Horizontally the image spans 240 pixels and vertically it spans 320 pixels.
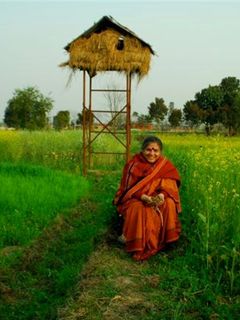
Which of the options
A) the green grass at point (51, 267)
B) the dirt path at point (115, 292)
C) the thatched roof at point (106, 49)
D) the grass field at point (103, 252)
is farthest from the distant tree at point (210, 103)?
the dirt path at point (115, 292)

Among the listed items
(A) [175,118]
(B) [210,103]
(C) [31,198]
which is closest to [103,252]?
(C) [31,198]

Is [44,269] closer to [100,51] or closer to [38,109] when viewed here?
[100,51]

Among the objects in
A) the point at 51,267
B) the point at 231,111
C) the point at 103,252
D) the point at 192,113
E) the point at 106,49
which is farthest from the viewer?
the point at 192,113

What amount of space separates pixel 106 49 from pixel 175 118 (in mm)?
48236

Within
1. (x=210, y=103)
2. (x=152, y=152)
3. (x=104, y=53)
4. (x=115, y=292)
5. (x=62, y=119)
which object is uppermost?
(x=210, y=103)

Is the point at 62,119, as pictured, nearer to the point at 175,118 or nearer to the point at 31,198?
the point at 175,118

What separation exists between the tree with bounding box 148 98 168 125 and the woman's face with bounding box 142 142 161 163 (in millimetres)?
55901

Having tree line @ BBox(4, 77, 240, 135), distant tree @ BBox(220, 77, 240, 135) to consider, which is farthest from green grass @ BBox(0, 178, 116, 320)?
distant tree @ BBox(220, 77, 240, 135)

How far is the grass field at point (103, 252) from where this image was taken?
4.12 metres

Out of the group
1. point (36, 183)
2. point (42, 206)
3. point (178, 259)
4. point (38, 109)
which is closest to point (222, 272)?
point (178, 259)

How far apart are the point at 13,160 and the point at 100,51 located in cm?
436

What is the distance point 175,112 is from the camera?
59.8 m

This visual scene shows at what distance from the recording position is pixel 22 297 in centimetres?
484

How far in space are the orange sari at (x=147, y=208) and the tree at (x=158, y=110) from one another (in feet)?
183
